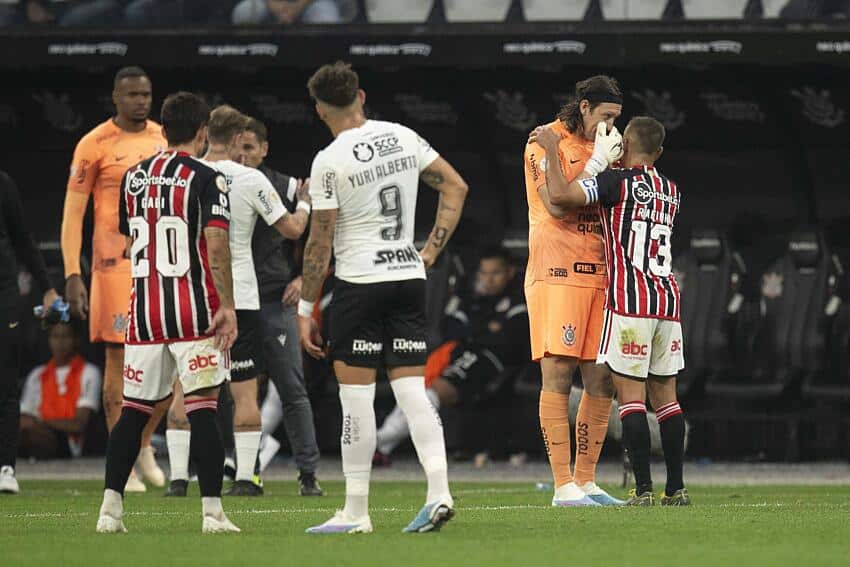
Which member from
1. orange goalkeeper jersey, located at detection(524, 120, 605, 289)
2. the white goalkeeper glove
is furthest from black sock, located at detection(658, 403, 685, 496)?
the white goalkeeper glove

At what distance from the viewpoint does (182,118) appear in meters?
7.26

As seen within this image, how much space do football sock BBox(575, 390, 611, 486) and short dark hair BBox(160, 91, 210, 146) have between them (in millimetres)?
2507

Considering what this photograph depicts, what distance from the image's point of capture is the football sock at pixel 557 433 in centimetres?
838

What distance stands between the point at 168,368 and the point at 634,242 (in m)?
2.39

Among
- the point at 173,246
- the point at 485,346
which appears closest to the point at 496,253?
the point at 485,346

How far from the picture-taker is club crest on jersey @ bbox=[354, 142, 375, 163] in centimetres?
682

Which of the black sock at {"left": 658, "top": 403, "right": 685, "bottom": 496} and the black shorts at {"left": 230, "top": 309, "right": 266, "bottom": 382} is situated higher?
the black shorts at {"left": 230, "top": 309, "right": 266, "bottom": 382}

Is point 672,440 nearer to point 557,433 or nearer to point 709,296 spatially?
point 557,433

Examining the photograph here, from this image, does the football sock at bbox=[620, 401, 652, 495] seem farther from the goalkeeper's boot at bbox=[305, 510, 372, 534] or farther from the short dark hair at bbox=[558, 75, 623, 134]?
the goalkeeper's boot at bbox=[305, 510, 372, 534]

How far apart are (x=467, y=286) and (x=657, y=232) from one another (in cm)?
594

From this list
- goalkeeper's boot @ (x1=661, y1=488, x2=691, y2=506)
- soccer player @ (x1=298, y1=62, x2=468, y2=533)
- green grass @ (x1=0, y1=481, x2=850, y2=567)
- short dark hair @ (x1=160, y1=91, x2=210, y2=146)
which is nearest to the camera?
green grass @ (x1=0, y1=481, x2=850, y2=567)

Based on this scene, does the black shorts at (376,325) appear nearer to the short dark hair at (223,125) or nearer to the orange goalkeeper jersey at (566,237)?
the orange goalkeeper jersey at (566,237)

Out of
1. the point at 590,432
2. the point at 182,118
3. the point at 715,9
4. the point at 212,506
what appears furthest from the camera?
the point at 715,9

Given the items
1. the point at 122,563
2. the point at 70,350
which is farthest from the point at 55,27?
the point at 122,563
